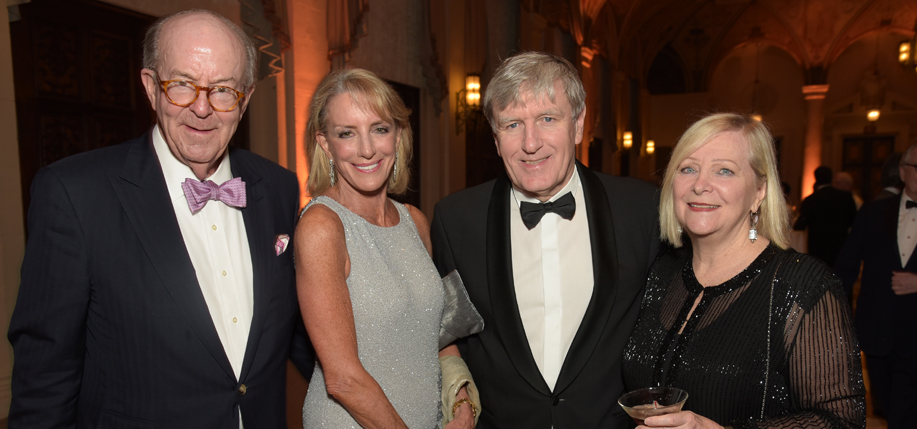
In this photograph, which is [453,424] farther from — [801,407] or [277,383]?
[801,407]

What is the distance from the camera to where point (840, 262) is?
3.90m

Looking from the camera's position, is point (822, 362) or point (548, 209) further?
point (548, 209)

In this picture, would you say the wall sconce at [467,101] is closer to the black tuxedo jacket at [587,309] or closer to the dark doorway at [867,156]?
the black tuxedo jacket at [587,309]

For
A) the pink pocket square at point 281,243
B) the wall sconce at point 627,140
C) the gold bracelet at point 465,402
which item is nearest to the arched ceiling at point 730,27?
the wall sconce at point 627,140

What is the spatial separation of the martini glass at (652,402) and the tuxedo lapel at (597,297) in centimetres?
48

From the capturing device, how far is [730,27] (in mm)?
17688

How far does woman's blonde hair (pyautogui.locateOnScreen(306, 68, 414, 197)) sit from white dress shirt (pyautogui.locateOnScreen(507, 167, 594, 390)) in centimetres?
61

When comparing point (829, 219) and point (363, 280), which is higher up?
point (363, 280)

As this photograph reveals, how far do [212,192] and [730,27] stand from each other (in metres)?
19.3

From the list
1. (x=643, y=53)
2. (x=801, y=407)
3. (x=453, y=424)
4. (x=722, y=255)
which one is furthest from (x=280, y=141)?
(x=643, y=53)

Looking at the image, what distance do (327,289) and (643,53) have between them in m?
19.2

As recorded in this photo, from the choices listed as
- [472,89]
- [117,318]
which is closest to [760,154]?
[117,318]

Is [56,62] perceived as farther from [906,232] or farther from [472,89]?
[472,89]

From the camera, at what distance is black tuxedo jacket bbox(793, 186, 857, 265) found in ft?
22.3
